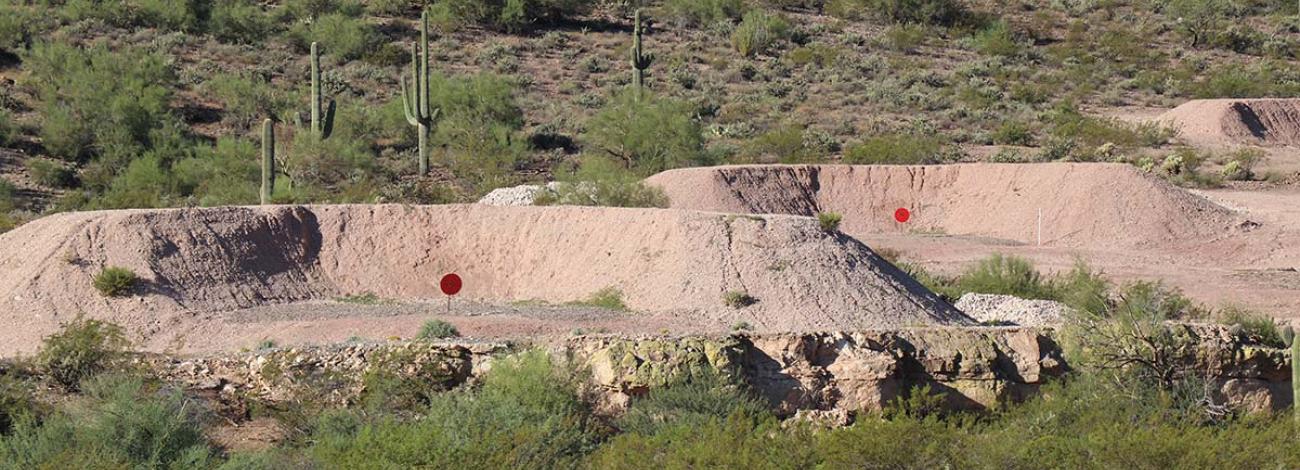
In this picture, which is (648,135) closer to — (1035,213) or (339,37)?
(1035,213)

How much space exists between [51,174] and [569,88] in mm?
18799

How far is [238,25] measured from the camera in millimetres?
58156

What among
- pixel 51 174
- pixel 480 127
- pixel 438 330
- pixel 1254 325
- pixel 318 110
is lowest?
pixel 51 174

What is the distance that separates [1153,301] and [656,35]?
44062mm

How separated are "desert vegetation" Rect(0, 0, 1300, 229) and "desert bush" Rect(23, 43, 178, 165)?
0.29ft

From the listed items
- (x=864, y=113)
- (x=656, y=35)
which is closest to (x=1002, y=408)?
(x=864, y=113)

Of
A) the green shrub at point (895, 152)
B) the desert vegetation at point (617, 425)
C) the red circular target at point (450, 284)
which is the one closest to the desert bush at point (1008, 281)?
the desert vegetation at point (617, 425)

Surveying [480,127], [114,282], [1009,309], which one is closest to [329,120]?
[480,127]

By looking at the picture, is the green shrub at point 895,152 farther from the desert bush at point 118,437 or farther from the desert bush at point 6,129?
the desert bush at point 118,437

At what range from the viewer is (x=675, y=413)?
16578mm

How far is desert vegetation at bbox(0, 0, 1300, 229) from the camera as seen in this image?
1658 inches

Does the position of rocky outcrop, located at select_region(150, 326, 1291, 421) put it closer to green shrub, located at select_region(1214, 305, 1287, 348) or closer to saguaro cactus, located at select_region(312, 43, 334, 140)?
green shrub, located at select_region(1214, 305, 1287, 348)

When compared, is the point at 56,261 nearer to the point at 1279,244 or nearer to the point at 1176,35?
the point at 1279,244

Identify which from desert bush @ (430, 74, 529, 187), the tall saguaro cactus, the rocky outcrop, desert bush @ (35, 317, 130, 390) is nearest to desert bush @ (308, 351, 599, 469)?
the rocky outcrop
